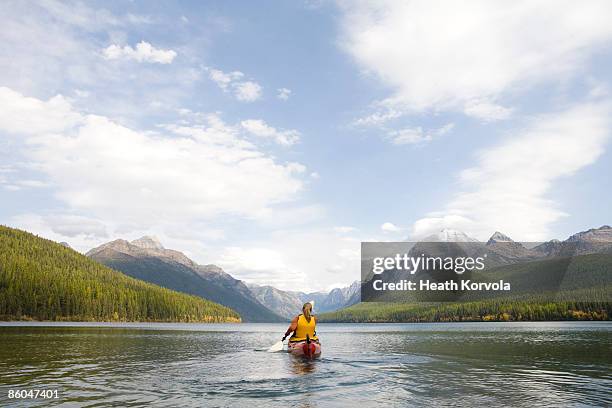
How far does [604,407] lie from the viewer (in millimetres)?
23156

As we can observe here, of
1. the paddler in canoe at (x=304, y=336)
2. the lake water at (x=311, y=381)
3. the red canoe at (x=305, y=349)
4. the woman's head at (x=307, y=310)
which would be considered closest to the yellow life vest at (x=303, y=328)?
the paddler in canoe at (x=304, y=336)

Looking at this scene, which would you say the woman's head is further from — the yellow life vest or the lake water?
the lake water

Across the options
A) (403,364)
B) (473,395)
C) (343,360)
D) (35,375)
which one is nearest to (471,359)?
(403,364)

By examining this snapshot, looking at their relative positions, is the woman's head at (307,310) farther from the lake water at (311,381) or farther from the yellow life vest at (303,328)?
the lake water at (311,381)

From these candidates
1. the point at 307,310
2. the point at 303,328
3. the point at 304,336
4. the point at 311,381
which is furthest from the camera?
the point at 304,336

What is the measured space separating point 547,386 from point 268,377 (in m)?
18.1

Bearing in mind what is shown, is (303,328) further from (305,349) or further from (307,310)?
(307,310)

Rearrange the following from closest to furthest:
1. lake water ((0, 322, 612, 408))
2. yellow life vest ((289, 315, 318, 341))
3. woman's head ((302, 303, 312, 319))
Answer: lake water ((0, 322, 612, 408)), woman's head ((302, 303, 312, 319)), yellow life vest ((289, 315, 318, 341))

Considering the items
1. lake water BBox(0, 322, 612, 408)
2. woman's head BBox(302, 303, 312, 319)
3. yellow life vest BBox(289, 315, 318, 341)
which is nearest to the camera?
lake water BBox(0, 322, 612, 408)

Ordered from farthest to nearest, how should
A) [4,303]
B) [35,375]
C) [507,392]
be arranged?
[4,303]
[35,375]
[507,392]

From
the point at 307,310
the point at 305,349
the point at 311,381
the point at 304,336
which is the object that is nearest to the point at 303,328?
the point at 304,336

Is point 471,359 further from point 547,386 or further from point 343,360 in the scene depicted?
point 547,386

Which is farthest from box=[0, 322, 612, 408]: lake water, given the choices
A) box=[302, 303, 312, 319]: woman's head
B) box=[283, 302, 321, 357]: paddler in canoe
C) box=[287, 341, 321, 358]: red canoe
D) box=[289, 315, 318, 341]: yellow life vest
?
box=[302, 303, 312, 319]: woman's head

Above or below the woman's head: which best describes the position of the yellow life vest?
below
